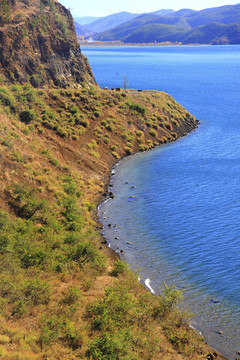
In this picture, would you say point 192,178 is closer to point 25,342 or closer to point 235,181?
point 235,181

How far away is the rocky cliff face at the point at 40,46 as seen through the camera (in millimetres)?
73188

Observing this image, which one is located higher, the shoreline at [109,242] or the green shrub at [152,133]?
the green shrub at [152,133]

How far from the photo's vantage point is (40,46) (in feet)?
265

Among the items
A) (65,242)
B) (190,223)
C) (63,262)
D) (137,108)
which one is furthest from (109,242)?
(137,108)

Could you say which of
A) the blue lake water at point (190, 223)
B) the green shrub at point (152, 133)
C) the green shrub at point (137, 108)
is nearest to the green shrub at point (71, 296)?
the blue lake water at point (190, 223)

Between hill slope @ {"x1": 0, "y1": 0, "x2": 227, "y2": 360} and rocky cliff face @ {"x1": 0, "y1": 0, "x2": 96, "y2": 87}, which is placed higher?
rocky cliff face @ {"x1": 0, "y1": 0, "x2": 96, "y2": 87}

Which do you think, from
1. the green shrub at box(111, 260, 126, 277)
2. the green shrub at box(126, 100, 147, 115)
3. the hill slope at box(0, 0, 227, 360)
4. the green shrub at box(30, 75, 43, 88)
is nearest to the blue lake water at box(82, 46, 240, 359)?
the green shrub at box(111, 260, 126, 277)

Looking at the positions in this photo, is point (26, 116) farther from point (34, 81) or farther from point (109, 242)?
point (109, 242)

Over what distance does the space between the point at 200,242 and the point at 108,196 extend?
59.6 feet

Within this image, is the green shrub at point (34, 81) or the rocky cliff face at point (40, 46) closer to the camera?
the rocky cliff face at point (40, 46)

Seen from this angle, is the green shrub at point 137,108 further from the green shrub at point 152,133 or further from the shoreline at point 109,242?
the shoreline at point 109,242

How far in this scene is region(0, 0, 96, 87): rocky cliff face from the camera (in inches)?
2881

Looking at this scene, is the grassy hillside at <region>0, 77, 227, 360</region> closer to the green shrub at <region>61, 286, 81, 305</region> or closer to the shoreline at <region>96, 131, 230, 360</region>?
the green shrub at <region>61, 286, 81, 305</region>

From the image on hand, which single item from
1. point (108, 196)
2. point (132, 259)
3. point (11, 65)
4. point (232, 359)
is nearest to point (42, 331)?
point (232, 359)
